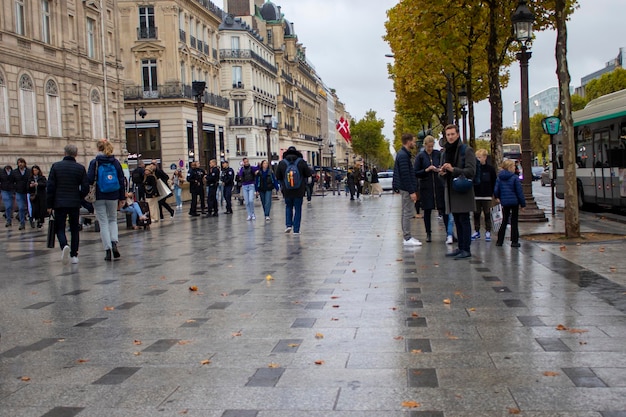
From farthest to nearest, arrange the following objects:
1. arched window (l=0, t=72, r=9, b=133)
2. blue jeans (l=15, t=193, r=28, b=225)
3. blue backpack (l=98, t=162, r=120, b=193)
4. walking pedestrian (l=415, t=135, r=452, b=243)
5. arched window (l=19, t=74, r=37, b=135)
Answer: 1. arched window (l=19, t=74, r=37, b=135)
2. arched window (l=0, t=72, r=9, b=133)
3. blue jeans (l=15, t=193, r=28, b=225)
4. walking pedestrian (l=415, t=135, r=452, b=243)
5. blue backpack (l=98, t=162, r=120, b=193)

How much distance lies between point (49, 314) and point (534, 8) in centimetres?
1719

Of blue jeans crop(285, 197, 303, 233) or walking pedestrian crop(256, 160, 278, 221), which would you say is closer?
blue jeans crop(285, 197, 303, 233)

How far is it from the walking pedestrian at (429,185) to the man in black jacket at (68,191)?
225 inches

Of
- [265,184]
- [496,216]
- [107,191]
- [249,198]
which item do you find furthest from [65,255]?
[249,198]

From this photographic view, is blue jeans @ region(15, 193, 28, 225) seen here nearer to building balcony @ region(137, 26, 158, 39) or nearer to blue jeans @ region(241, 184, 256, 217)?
blue jeans @ region(241, 184, 256, 217)

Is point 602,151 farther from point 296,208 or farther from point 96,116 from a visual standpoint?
point 96,116

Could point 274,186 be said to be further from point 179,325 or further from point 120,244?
point 179,325

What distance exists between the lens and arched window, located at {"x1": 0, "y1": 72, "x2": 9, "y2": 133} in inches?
1232

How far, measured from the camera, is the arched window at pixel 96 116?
4059 cm

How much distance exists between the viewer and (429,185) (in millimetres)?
14312

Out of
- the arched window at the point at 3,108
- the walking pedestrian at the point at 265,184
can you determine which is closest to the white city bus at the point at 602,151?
the walking pedestrian at the point at 265,184

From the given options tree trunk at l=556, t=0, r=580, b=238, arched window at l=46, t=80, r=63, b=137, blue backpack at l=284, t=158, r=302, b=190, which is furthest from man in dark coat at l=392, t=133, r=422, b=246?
arched window at l=46, t=80, r=63, b=137

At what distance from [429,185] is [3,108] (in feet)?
75.8

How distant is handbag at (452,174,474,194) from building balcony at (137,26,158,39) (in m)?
46.7
